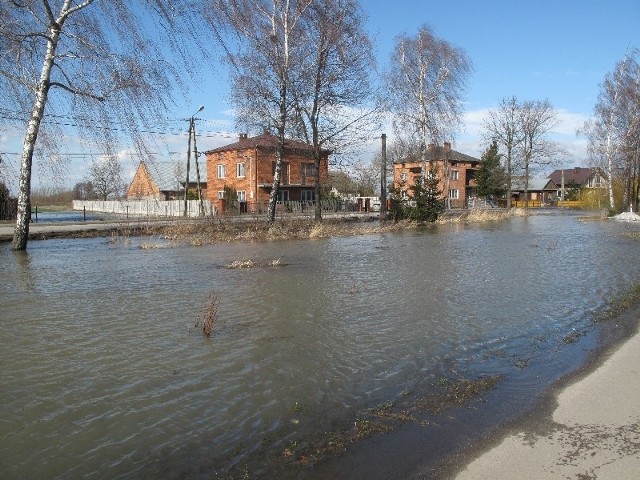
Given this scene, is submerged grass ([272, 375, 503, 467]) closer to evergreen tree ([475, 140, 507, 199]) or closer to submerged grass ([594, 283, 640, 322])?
submerged grass ([594, 283, 640, 322])

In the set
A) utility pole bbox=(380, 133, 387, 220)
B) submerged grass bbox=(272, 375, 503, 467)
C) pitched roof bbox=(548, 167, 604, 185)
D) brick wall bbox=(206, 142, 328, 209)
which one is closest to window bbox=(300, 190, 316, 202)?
brick wall bbox=(206, 142, 328, 209)

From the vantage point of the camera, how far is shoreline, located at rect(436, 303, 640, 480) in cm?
370

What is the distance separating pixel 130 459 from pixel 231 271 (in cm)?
973

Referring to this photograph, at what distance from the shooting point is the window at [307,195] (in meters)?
56.9

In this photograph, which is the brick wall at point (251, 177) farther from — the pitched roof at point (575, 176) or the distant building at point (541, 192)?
the pitched roof at point (575, 176)

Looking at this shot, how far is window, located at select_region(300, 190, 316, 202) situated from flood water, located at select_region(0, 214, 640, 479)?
140ft

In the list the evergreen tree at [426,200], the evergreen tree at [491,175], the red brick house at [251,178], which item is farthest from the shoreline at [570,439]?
the evergreen tree at [491,175]

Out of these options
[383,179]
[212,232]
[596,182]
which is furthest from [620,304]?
[596,182]

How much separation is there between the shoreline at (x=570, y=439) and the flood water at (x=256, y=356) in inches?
12.0

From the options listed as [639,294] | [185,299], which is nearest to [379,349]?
[185,299]

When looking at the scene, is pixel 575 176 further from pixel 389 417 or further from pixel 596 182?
pixel 389 417

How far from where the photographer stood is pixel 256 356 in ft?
21.8

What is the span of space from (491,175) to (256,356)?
71.1 m

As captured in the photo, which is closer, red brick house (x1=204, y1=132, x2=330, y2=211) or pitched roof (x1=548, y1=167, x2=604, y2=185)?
red brick house (x1=204, y1=132, x2=330, y2=211)
